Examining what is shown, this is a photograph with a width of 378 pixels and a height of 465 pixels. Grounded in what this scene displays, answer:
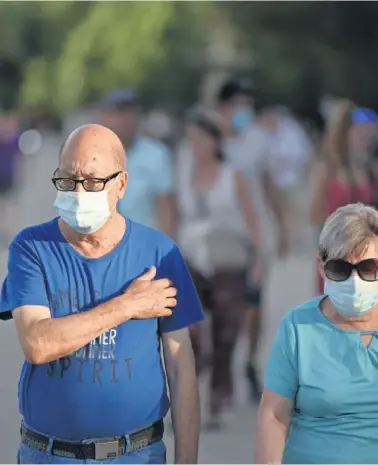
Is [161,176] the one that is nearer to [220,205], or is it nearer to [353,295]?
[220,205]

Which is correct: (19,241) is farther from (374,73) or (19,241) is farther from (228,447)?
(374,73)

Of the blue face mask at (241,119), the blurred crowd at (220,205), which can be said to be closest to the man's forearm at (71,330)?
the blurred crowd at (220,205)

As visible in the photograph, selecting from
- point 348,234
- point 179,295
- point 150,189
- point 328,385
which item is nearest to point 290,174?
point 150,189

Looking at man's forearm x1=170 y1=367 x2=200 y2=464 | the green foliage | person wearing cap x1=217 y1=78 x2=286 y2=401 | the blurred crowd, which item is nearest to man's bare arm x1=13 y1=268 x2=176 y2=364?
man's forearm x1=170 y1=367 x2=200 y2=464

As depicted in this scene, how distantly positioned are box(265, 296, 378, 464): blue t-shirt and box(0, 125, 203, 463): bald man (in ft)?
1.17

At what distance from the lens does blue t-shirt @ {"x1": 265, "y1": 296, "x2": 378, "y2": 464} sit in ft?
10.4

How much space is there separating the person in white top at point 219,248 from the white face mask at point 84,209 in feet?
10.6

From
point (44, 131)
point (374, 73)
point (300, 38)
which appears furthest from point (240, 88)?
point (44, 131)

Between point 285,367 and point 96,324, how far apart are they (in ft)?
1.82

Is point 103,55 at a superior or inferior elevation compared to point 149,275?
superior

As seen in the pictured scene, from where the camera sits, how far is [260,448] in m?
3.23

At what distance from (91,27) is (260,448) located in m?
43.6

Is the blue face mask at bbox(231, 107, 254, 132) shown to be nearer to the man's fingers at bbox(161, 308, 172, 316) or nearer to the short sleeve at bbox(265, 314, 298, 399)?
the man's fingers at bbox(161, 308, 172, 316)

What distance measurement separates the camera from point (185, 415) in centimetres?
340
